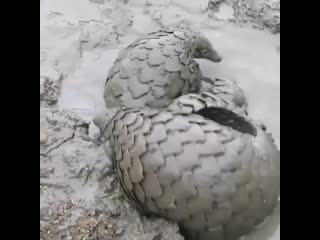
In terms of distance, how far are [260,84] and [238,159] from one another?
1.89ft

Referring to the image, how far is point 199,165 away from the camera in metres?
1.47

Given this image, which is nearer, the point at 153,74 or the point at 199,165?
the point at 199,165

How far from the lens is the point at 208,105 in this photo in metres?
1.62

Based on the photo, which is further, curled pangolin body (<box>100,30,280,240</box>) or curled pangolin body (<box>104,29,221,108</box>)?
curled pangolin body (<box>104,29,221,108</box>)

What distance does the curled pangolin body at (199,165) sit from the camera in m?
1.47

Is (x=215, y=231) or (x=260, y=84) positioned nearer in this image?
(x=215, y=231)

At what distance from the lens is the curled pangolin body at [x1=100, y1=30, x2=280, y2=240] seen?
1471 mm

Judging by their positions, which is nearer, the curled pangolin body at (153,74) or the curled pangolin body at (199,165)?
the curled pangolin body at (199,165)

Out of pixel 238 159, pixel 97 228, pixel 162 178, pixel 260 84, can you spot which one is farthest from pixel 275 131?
pixel 97 228
